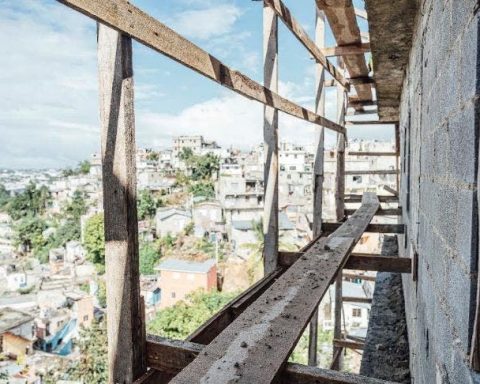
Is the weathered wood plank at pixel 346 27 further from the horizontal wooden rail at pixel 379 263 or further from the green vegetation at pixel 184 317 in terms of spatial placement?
the green vegetation at pixel 184 317

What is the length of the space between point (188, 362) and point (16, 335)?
30064 millimetres

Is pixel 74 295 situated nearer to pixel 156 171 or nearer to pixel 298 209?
pixel 298 209

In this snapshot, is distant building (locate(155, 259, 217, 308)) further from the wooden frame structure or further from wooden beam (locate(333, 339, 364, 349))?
the wooden frame structure

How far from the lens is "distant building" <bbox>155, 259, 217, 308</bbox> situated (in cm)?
2859

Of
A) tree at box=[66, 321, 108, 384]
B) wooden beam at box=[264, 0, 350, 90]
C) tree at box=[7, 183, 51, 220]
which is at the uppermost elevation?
wooden beam at box=[264, 0, 350, 90]

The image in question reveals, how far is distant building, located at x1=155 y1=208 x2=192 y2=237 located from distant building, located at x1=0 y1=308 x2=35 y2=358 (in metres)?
18.1

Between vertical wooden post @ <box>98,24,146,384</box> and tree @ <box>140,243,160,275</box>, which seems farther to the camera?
tree @ <box>140,243,160,275</box>

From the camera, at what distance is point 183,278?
29.2 meters

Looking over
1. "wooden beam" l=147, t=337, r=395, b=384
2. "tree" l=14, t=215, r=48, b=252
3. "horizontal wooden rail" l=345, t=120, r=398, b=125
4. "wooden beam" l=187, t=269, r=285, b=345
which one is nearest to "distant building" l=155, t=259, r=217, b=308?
"horizontal wooden rail" l=345, t=120, r=398, b=125

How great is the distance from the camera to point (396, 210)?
6.75m

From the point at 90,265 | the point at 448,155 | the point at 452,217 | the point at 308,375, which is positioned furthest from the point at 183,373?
the point at 90,265

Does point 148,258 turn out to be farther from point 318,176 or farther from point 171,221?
point 318,176

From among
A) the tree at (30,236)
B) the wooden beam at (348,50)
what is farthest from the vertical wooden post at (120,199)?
the tree at (30,236)

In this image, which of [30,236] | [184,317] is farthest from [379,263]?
[30,236]
